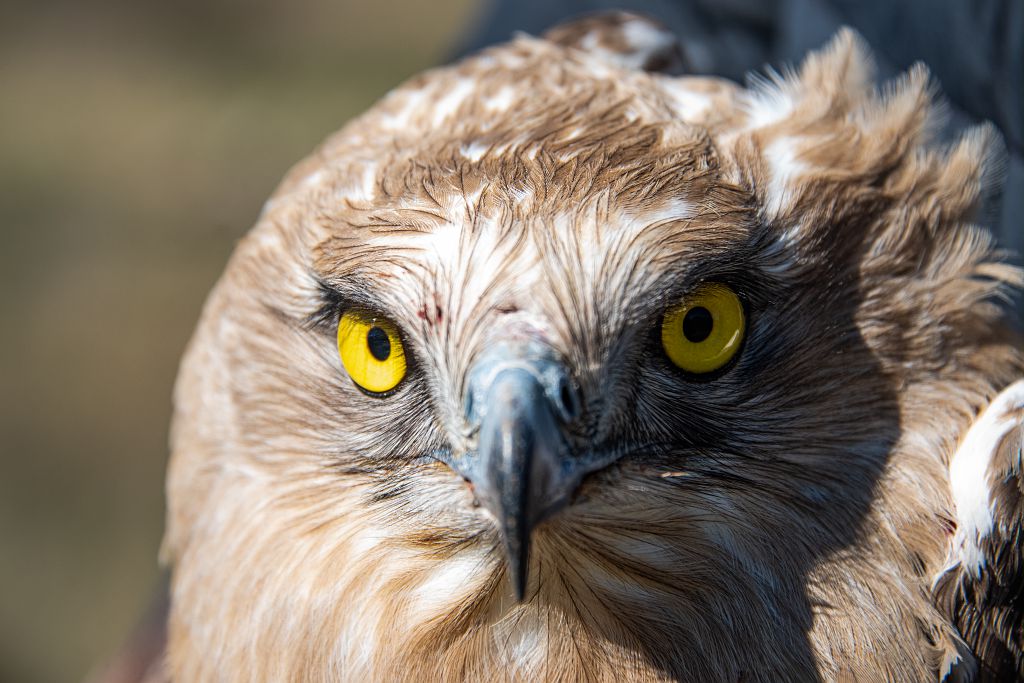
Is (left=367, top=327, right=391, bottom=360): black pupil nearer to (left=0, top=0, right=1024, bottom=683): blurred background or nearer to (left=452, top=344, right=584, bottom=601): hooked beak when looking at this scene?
(left=452, top=344, right=584, bottom=601): hooked beak

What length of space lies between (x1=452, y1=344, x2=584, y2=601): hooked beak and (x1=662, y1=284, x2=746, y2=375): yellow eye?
233mm

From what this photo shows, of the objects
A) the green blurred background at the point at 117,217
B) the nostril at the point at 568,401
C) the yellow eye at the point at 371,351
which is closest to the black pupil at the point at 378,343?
the yellow eye at the point at 371,351

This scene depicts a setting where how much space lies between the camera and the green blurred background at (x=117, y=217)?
5.90 metres

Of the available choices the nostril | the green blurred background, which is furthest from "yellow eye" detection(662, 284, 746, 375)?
the green blurred background

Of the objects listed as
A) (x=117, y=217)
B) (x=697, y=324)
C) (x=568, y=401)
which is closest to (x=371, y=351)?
(x=568, y=401)

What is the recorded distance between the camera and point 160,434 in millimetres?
6363

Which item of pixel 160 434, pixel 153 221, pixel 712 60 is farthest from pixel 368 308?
pixel 153 221

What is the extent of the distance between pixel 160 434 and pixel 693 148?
517 centimetres

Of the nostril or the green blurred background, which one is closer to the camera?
the nostril

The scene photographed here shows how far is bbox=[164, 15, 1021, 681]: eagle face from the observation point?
167 centimetres

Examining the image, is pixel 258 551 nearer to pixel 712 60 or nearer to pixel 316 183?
pixel 316 183

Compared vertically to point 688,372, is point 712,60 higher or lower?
higher

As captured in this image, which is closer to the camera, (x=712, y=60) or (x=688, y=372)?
(x=688, y=372)

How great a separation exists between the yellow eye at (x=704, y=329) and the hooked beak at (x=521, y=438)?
0.23 meters
